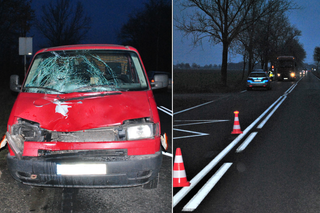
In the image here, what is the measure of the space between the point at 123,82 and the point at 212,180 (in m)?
1.88

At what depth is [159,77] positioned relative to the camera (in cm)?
612

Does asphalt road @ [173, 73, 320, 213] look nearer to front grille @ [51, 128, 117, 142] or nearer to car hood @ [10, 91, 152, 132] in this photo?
front grille @ [51, 128, 117, 142]

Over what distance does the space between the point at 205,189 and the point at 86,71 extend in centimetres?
230

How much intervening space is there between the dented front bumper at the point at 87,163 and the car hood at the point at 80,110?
1.09 feet

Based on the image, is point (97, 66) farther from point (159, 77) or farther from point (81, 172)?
point (81, 172)

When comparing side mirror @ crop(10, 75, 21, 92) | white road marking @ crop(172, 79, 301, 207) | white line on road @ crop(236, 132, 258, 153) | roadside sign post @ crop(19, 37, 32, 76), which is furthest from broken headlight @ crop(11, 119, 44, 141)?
roadside sign post @ crop(19, 37, 32, 76)

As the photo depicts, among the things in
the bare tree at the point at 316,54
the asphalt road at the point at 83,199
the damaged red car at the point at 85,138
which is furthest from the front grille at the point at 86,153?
the bare tree at the point at 316,54

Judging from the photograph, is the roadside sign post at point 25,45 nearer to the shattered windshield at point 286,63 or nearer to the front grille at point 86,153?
the front grille at point 86,153

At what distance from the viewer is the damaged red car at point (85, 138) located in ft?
13.5

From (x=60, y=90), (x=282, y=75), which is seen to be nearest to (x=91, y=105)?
(x=60, y=90)

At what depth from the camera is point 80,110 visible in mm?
4461

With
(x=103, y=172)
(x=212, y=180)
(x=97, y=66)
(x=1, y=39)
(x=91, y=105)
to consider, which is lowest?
(x=212, y=180)

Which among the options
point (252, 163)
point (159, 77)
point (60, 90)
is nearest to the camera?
point (60, 90)

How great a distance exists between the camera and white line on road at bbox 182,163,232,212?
175 inches
